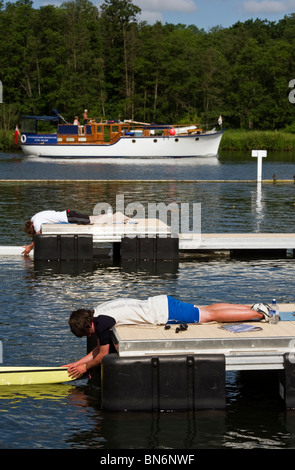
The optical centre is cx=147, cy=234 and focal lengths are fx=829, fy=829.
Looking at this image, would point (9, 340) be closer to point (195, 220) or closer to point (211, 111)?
point (195, 220)

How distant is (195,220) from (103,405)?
71.6ft

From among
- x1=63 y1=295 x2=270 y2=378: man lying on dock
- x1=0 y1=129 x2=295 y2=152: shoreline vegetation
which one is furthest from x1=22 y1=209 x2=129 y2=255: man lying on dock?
x1=0 y1=129 x2=295 y2=152: shoreline vegetation

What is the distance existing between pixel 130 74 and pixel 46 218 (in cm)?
9825

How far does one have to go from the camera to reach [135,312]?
460 inches

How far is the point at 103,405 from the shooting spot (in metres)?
11.0

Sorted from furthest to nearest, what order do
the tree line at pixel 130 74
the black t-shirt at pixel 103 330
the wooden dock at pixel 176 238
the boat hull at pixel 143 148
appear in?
1. the tree line at pixel 130 74
2. the boat hull at pixel 143 148
3. the wooden dock at pixel 176 238
4. the black t-shirt at pixel 103 330

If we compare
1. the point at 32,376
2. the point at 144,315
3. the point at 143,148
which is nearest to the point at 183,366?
the point at 144,315

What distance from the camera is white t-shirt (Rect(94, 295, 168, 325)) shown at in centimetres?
Answer: 1165

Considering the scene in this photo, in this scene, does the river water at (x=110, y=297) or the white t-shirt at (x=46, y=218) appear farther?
the white t-shirt at (x=46, y=218)

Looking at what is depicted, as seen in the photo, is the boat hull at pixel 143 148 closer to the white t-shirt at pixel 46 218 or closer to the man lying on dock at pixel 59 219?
the man lying on dock at pixel 59 219

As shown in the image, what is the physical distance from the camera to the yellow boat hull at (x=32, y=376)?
12.2 m

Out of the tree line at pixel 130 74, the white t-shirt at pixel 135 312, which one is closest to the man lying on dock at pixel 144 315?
the white t-shirt at pixel 135 312

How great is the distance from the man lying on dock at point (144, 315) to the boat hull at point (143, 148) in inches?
2627

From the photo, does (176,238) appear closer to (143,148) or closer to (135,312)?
(135,312)
